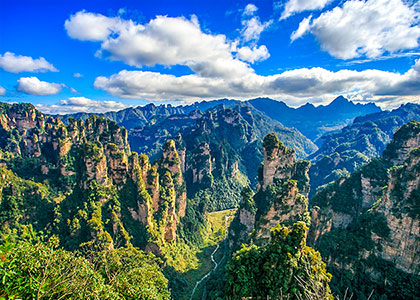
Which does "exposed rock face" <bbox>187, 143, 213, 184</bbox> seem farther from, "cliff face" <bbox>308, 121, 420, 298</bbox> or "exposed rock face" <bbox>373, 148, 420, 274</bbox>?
"exposed rock face" <bbox>373, 148, 420, 274</bbox>

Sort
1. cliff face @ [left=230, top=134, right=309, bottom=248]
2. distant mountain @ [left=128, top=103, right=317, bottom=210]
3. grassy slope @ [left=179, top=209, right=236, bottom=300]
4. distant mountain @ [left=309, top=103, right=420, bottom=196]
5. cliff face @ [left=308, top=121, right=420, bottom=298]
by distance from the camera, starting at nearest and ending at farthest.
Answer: cliff face @ [left=308, top=121, right=420, bottom=298] < cliff face @ [left=230, top=134, right=309, bottom=248] < grassy slope @ [left=179, top=209, right=236, bottom=300] < distant mountain @ [left=128, top=103, right=317, bottom=210] < distant mountain @ [left=309, top=103, right=420, bottom=196]

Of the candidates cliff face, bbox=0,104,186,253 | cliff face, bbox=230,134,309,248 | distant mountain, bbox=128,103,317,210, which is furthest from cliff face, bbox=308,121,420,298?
distant mountain, bbox=128,103,317,210

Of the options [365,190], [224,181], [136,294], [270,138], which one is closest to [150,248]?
[136,294]

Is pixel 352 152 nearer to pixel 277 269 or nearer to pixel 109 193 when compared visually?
pixel 277 269

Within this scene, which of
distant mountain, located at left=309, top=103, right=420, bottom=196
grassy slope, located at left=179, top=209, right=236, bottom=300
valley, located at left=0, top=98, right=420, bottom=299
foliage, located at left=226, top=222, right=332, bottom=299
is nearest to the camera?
foliage, located at left=226, top=222, right=332, bottom=299

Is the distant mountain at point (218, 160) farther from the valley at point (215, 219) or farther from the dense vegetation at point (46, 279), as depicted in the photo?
the dense vegetation at point (46, 279)

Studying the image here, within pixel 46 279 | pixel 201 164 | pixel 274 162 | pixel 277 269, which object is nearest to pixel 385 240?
pixel 277 269

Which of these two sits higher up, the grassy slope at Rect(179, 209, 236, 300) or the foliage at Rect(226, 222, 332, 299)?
the foliage at Rect(226, 222, 332, 299)

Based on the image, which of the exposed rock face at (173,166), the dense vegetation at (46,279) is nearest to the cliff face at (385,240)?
the dense vegetation at (46,279)
